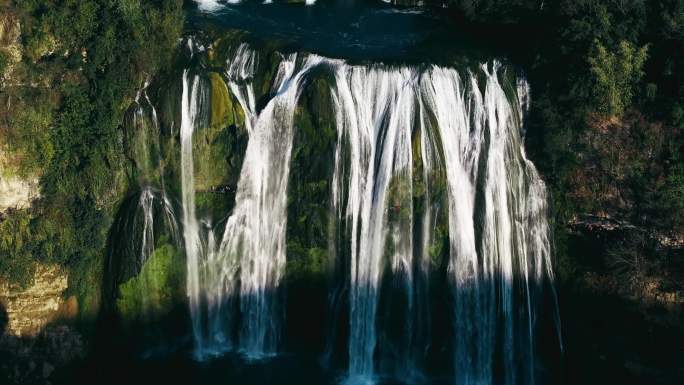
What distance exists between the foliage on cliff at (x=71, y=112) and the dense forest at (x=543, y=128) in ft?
0.11

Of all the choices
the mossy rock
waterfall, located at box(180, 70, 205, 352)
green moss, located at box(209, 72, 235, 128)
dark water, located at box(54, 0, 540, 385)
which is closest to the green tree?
dark water, located at box(54, 0, 540, 385)

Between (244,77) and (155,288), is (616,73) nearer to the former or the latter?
(244,77)

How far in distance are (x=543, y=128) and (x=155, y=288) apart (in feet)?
39.3

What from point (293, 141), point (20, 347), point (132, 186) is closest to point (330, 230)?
point (293, 141)

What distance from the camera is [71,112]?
993 inches

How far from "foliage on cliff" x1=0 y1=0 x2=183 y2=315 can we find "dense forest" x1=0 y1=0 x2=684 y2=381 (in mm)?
32

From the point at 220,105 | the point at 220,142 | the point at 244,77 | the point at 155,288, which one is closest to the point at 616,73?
the point at 244,77

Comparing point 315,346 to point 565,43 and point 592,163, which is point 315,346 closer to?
point 592,163

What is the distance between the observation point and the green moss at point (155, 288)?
25.8m

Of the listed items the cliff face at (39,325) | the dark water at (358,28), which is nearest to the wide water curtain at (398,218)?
the dark water at (358,28)

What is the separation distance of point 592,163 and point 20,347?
16964mm

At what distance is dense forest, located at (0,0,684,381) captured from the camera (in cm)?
2497

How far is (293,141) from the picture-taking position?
24969 mm

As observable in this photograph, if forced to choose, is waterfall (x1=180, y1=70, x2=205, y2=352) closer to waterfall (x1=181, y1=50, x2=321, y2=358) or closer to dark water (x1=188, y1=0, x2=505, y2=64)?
waterfall (x1=181, y1=50, x2=321, y2=358)
